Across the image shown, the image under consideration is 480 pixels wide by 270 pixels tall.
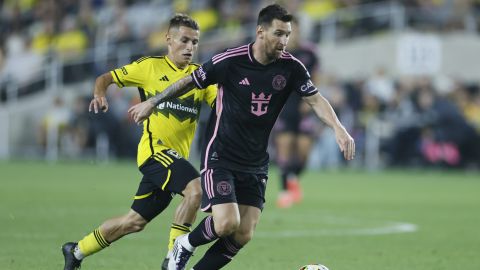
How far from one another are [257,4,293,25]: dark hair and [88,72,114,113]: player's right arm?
145cm

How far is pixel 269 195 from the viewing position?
18.2 m

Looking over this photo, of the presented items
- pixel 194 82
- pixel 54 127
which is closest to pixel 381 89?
pixel 54 127

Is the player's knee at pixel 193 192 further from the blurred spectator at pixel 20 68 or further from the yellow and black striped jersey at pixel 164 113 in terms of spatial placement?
the blurred spectator at pixel 20 68

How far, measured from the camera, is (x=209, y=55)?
27438mm

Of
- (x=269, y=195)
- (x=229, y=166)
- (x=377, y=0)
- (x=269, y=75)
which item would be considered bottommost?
(x=269, y=195)

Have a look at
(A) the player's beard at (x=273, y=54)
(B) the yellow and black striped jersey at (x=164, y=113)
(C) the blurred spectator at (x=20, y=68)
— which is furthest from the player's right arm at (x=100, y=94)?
(C) the blurred spectator at (x=20, y=68)

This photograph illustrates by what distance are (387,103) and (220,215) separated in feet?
63.2

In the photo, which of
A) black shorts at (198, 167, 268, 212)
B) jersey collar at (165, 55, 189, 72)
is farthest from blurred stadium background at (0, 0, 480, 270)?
black shorts at (198, 167, 268, 212)

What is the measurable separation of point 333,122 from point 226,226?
1.12 meters

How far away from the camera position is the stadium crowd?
84.4 ft

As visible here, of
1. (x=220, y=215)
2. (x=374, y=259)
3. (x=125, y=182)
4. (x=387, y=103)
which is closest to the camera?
(x=220, y=215)

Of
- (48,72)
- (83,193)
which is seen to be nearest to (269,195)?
(83,193)

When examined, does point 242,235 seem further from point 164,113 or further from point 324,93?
point 324,93

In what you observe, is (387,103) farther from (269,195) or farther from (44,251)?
(44,251)
